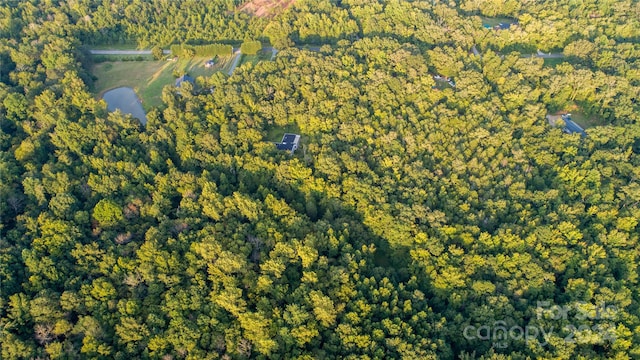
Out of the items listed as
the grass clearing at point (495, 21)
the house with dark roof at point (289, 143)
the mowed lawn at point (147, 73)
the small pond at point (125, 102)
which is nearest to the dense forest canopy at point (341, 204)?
the house with dark roof at point (289, 143)

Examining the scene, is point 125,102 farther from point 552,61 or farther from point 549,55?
point 549,55

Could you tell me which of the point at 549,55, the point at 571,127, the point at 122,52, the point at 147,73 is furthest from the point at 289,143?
the point at 549,55

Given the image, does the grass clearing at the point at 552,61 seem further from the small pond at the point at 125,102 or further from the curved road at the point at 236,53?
the small pond at the point at 125,102

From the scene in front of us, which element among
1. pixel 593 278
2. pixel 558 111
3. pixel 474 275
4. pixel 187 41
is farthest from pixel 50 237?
pixel 558 111

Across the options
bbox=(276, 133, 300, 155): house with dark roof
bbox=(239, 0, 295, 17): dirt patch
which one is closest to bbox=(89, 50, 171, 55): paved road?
bbox=(239, 0, 295, 17): dirt patch

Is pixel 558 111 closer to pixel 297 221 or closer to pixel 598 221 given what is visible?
pixel 598 221

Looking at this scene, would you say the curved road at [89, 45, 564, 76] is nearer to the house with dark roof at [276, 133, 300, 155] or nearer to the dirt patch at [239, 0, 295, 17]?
the dirt patch at [239, 0, 295, 17]
